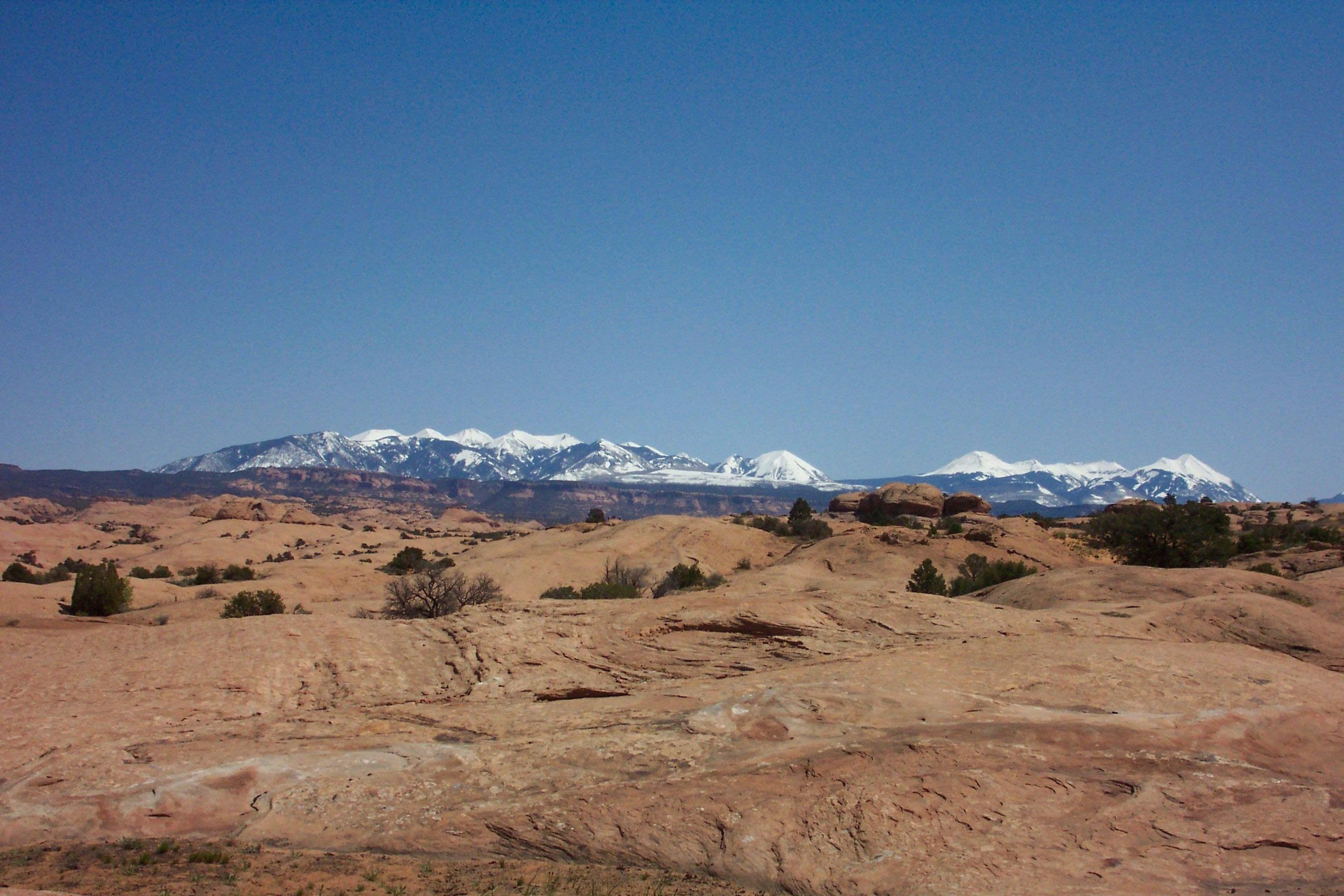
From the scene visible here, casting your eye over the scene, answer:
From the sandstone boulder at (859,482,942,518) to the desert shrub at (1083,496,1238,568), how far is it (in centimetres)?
2653

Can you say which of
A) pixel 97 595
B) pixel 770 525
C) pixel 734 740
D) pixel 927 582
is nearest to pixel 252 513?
pixel 770 525

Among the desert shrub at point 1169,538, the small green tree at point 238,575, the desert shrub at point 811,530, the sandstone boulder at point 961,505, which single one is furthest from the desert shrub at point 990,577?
the sandstone boulder at point 961,505

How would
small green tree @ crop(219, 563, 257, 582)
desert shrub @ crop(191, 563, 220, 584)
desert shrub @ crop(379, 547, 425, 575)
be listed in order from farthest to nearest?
desert shrub @ crop(379, 547, 425, 575)
small green tree @ crop(219, 563, 257, 582)
desert shrub @ crop(191, 563, 220, 584)

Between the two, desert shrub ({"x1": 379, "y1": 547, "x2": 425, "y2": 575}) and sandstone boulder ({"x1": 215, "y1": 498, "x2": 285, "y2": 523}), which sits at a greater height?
sandstone boulder ({"x1": 215, "y1": 498, "x2": 285, "y2": 523})

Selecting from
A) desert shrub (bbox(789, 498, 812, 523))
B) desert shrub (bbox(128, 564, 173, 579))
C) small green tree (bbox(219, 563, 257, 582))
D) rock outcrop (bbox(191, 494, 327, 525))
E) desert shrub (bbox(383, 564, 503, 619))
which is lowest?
desert shrub (bbox(128, 564, 173, 579))

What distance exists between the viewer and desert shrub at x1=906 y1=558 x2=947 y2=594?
26531mm

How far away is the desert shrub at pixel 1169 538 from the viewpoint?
98.6ft

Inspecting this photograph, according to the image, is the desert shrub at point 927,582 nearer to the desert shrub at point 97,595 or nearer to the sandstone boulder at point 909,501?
the desert shrub at point 97,595

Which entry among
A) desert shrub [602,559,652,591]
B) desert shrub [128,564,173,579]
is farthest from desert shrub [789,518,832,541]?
desert shrub [128,564,173,579]

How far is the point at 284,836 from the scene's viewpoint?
7.93 meters

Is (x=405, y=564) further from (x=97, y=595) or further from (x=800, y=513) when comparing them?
(x=800, y=513)

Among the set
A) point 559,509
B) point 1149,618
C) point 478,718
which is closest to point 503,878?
point 478,718

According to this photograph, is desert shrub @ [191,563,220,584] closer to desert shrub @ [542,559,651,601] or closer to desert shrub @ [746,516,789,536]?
desert shrub @ [542,559,651,601]

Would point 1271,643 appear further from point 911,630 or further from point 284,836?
point 284,836
